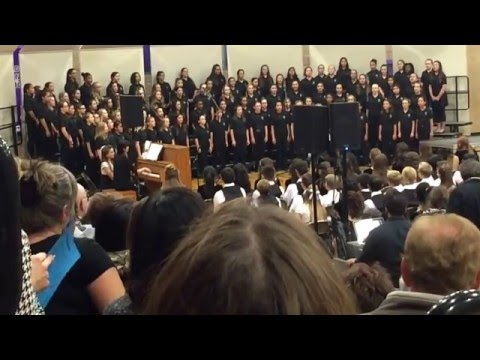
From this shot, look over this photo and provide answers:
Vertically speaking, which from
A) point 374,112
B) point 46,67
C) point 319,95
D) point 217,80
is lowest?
point 374,112

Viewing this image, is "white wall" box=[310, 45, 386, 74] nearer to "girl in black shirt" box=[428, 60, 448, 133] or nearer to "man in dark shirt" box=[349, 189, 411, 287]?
"girl in black shirt" box=[428, 60, 448, 133]

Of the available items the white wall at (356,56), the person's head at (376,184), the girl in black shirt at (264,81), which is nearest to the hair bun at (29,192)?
the person's head at (376,184)

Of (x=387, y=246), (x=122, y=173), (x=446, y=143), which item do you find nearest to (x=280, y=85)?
(x=446, y=143)

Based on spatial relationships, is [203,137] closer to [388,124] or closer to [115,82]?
[115,82]

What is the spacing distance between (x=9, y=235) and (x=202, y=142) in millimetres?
13907

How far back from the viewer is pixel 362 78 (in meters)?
16.5

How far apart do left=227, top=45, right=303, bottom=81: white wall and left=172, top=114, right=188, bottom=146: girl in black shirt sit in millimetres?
3410

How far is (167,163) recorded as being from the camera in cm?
1054

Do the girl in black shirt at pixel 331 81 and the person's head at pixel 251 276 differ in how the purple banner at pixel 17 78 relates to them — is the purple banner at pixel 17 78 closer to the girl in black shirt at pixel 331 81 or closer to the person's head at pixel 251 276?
the girl in black shirt at pixel 331 81

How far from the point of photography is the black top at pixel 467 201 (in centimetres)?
530

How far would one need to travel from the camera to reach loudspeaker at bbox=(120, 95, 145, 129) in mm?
11622

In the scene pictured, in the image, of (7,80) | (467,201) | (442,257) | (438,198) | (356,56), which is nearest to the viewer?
(442,257)
